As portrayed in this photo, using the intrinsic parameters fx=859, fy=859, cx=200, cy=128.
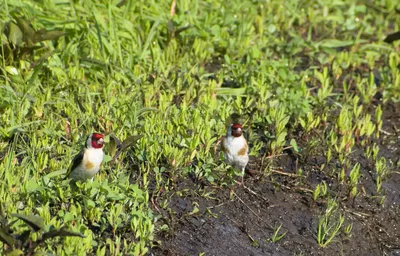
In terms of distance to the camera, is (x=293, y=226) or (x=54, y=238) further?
(x=293, y=226)

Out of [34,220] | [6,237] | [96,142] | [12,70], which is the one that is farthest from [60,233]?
[12,70]

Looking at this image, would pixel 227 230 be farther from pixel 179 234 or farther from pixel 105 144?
pixel 105 144

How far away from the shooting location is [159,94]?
6719mm

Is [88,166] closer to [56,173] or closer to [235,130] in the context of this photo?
[56,173]

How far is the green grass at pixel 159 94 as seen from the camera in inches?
206

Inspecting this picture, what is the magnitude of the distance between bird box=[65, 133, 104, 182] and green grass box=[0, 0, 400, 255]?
80 millimetres

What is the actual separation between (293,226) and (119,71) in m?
1.97

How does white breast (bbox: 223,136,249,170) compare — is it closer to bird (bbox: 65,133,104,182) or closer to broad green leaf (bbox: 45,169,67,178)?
bird (bbox: 65,133,104,182)

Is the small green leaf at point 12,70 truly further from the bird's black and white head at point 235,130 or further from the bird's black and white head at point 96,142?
the bird's black and white head at point 235,130

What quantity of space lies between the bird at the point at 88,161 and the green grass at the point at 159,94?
0.26 ft

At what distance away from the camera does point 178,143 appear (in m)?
5.97

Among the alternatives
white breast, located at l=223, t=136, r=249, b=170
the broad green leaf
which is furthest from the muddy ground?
the broad green leaf

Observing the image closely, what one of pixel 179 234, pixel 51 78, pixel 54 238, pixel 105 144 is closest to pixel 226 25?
pixel 51 78

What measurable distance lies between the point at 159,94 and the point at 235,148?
3.95 ft
